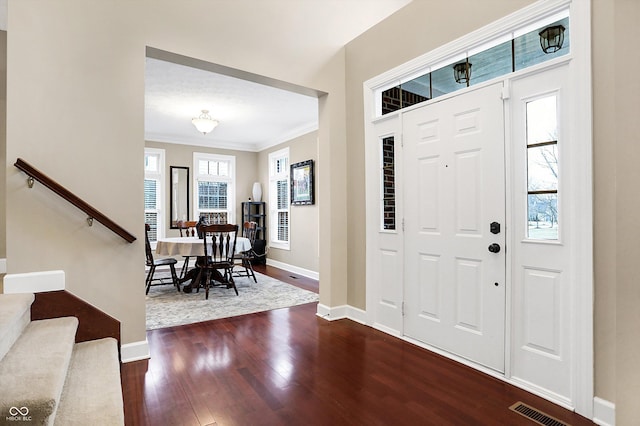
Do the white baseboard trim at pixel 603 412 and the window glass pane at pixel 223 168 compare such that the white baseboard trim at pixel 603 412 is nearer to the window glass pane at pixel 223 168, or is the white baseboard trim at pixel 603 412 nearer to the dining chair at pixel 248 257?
the dining chair at pixel 248 257

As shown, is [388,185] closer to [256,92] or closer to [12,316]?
[256,92]

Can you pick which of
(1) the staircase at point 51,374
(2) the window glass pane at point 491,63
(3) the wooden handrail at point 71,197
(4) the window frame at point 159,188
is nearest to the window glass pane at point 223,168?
(4) the window frame at point 159,188

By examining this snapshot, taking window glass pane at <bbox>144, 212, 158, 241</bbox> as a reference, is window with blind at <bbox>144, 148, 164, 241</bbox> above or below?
above

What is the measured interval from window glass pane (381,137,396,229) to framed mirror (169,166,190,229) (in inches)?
210

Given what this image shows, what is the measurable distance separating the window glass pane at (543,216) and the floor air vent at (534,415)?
3.33 ft

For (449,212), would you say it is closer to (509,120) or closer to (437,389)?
(509,120)

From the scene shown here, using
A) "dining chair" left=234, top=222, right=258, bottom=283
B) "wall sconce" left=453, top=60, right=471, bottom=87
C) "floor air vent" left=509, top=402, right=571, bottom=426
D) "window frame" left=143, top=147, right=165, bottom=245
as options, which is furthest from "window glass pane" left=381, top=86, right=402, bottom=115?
"window frame" left=143, top=147, right=165, bottom=245

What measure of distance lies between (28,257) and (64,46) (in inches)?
59.4

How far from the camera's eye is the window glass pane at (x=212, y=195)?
7.70 m

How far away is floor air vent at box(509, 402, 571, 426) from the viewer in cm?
185

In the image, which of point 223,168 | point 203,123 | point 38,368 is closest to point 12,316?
point 38,368

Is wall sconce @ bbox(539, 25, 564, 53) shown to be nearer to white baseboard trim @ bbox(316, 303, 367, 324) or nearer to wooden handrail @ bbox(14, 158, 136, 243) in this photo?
white baseboard trim @ bbox(316, 303, 367, 324)

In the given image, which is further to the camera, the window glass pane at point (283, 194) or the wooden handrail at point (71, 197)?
the window glass pane at point (283, 194)

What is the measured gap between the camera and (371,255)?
11.5ft
